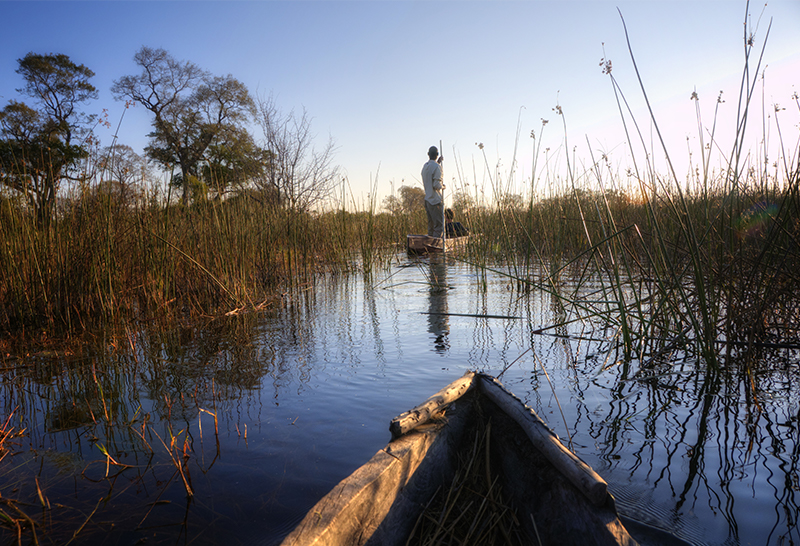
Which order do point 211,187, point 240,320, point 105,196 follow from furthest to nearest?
point 211,187 < point 240,320 < point 105,196

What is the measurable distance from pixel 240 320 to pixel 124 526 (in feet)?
9.23

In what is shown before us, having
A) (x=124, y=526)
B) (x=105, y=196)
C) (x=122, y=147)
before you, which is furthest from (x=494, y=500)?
(x=105, y=196)

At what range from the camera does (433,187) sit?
9.29 metres

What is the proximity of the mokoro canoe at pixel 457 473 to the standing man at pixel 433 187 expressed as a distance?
24.4 ft

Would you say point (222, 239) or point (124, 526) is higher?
point (222, 239)

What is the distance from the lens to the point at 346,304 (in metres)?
4.79

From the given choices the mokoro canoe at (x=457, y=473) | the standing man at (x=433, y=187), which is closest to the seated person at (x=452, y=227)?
the standing man at (x=433, y=187)

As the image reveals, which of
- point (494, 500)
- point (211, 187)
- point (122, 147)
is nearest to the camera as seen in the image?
point (494, 500)

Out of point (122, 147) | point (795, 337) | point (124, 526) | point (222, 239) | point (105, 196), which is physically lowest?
point (124, 526)

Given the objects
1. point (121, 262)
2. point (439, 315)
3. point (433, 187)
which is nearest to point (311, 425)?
point (439, 315)

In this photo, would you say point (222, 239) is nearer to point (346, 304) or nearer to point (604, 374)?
point (346, 304)

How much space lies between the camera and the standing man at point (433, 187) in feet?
30.0

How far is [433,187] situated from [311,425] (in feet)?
25.8

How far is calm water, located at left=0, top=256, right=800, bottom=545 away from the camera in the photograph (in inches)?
51.6
